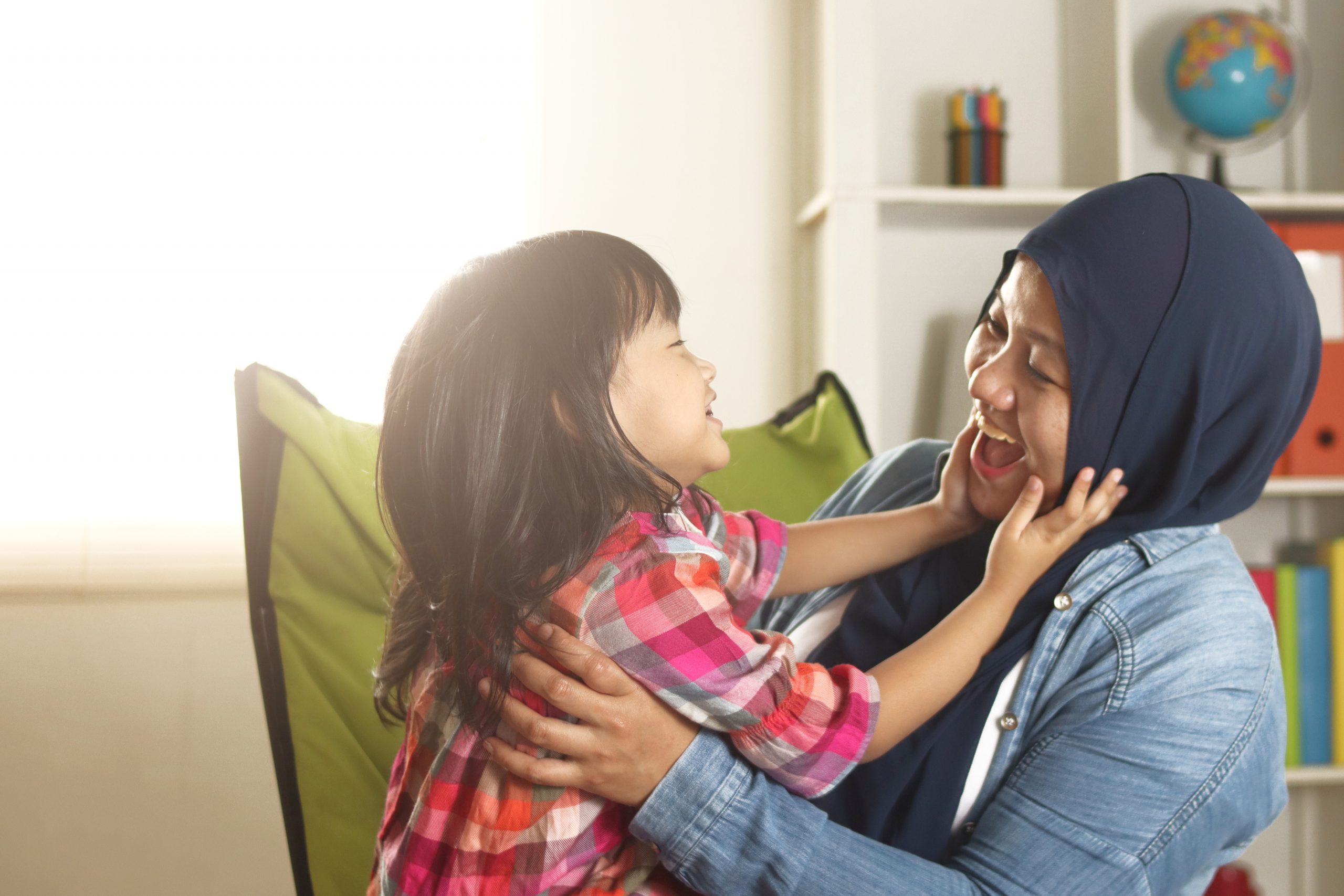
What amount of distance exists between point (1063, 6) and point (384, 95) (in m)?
1.63

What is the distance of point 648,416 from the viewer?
3.08ft

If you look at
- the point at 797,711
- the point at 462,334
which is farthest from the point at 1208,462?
the point at 462,334

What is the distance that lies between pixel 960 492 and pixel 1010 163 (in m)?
1.65

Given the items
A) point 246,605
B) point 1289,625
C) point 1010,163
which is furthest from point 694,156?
point 1289,625

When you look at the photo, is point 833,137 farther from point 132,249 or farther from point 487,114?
point 132,249

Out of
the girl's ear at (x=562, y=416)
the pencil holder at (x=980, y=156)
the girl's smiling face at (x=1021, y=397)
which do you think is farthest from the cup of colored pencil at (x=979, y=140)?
the girl's ear at (x=562, y=416)

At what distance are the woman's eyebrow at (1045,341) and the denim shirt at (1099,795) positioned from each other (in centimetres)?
25

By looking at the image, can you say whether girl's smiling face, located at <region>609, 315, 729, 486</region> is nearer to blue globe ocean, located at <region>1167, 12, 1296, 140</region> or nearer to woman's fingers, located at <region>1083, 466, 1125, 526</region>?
woman's fingers, located at <region>1083, 466, 1125, 526</region>

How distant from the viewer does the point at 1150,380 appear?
982mm

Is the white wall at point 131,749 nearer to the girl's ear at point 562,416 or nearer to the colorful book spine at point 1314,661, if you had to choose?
the girl's ear at point 562,416

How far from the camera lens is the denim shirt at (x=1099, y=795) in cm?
85

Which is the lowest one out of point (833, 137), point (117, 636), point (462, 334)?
point (117, 636)

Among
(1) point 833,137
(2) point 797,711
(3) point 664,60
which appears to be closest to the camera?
(2) point 797,711

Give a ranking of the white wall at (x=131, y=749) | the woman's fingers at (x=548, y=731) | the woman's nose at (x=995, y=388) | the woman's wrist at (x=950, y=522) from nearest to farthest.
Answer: the woman's fingers at (x=548, y=731) → the woman's nose at (x=995, y=388) → the woman's wrist at (x=950, y=522) → the white wall at (x=131, y=749)
